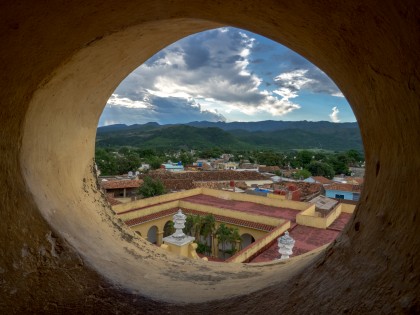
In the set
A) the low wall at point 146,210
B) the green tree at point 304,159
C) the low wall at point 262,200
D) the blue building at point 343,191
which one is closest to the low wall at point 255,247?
the low wall at point 262,200

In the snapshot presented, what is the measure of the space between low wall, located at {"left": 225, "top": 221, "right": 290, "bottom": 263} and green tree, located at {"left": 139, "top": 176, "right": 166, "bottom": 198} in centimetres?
1233

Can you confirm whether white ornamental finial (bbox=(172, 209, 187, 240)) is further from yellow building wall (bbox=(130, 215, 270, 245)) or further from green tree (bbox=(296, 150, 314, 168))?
green tree (bbox=(296, 150, 314, 168))

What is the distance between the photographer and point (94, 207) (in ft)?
8.90

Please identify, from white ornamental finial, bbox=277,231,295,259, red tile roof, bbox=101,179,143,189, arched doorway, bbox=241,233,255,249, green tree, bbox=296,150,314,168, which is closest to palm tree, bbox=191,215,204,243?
arched doorway, bbox=241,233,255,249

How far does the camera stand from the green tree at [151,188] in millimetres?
23406

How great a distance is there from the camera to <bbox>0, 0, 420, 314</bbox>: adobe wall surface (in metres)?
1.11

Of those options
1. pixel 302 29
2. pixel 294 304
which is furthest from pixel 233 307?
pixel 302 29

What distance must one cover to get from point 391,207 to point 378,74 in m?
0.50

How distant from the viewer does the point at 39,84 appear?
1826mm

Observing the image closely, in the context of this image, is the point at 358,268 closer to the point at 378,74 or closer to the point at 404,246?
the point at 404,246

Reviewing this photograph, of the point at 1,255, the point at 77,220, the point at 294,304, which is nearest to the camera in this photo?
the point at 294,304

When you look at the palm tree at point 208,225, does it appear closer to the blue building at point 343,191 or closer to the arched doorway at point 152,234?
the arched doorway at point 152,234

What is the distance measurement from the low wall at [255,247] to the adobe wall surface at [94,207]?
6.54m

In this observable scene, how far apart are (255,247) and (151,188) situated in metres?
14.5
